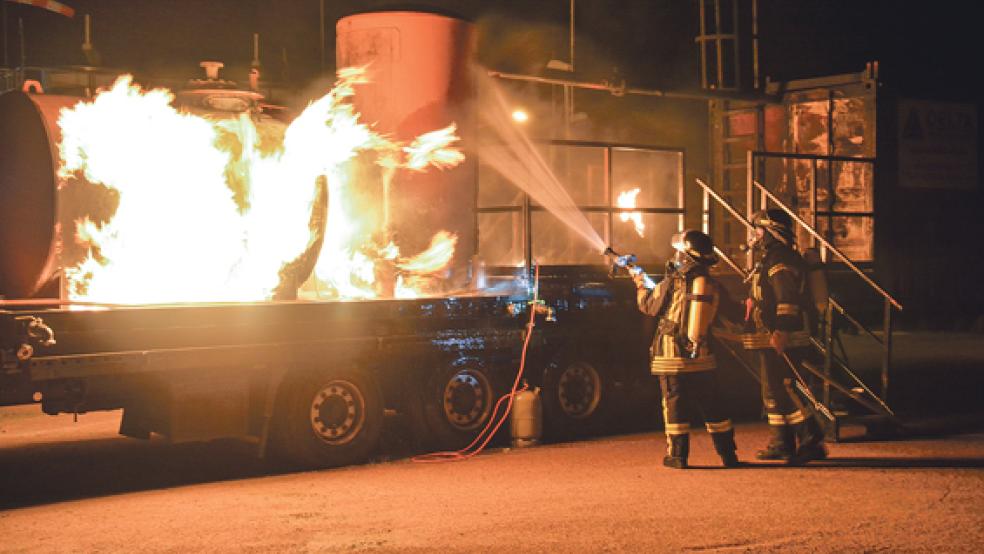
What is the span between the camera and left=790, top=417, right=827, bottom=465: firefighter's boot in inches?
406

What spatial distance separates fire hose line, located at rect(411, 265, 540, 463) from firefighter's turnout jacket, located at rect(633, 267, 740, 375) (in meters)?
1.87

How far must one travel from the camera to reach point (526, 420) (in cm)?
1162

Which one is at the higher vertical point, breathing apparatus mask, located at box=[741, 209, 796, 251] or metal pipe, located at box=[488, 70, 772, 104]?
metal pipe, located at box=[488, 70, 772, 104]

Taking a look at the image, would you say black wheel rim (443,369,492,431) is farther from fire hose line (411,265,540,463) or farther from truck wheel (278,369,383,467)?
truck wheel (278,369,383,467)

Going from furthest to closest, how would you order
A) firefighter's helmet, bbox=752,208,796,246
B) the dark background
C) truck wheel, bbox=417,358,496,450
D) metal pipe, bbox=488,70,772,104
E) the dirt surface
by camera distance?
the dark background, metal pipe, bbox=488,70,772,104, truck wheel, bbox=417,358,496,450, firefighter's helmet, bbox=752,208,796,246, the dirt surface

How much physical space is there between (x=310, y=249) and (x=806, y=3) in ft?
60.2

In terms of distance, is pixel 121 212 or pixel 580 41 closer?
pixel 121 212

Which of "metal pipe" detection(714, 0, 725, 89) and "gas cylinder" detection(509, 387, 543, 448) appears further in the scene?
"metal pipe" detection(714, 0, 725, 89)

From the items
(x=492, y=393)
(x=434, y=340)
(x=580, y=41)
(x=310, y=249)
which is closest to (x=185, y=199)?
(x=310, y=249)

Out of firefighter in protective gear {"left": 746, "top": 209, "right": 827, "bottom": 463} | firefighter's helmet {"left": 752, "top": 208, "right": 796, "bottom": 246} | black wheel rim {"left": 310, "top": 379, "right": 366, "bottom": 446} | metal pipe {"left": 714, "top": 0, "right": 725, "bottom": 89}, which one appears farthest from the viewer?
metal pipe {"left": 714, "top": 0, "right": 725, "bottom": 89}

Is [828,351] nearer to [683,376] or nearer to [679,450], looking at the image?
[683,376]

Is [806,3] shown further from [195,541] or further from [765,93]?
[195,541]

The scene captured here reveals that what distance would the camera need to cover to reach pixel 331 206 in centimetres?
1287

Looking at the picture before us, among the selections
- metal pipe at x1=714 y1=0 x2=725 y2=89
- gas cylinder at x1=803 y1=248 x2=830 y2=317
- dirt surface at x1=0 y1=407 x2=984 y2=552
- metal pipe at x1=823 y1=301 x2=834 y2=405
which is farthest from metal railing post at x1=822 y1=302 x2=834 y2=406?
metal pipe at x1=714 y1=0 x2=725 y2=89
